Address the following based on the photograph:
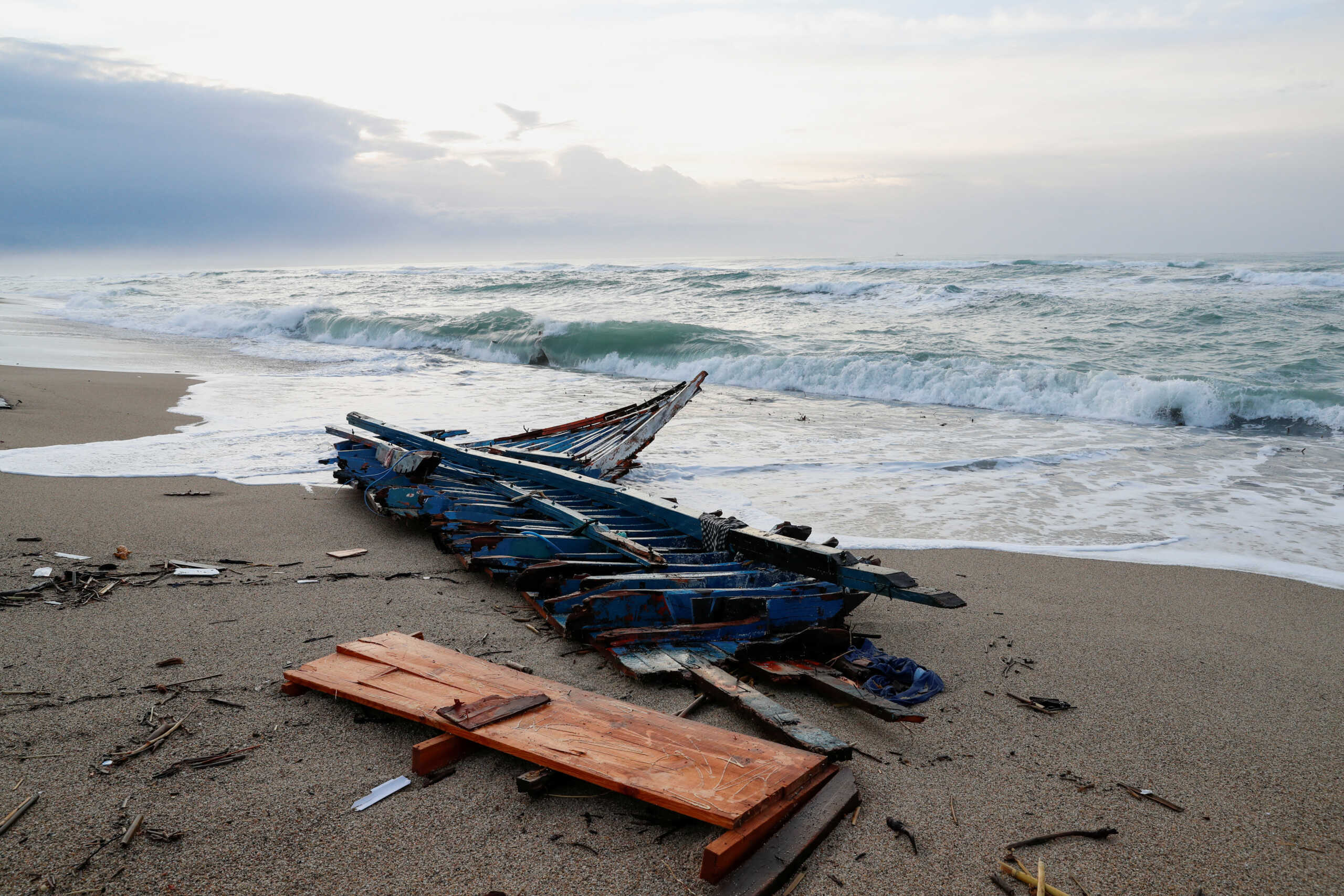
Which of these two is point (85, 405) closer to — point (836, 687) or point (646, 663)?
point (646, 663)

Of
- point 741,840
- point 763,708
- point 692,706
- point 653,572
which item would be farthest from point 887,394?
point 741,840

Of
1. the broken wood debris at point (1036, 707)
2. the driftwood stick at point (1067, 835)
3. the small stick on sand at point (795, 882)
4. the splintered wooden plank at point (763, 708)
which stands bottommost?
the broken wood debris at point (1036, 707)

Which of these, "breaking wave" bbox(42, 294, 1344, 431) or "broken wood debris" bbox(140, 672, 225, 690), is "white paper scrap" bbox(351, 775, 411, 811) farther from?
"breaking wave" bbox(42, 294, 1344, 431)

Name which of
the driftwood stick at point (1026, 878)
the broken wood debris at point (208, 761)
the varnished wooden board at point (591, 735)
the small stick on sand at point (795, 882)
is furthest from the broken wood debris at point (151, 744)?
the driftwood stick at point (1026, 878)

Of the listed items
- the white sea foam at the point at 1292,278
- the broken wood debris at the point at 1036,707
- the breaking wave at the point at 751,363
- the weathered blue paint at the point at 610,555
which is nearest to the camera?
the broken wood debris at the point at 1036,707

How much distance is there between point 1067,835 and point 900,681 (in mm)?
1065

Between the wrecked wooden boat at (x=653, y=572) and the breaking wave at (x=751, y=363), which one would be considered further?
the breaking wave at (x=751, y=363)

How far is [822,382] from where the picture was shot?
52.5ft

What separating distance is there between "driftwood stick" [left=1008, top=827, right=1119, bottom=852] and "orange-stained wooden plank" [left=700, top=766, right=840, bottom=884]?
2.53 ft

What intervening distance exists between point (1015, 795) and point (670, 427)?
832 centimetres

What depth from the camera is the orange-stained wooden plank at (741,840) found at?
2.20 meters

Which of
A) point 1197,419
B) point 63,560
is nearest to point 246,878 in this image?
point 63,560

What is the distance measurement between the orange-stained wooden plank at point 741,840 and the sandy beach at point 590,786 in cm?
13

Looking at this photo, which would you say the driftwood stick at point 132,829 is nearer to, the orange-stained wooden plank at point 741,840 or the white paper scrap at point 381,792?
the white paper scrap at point 381,792
